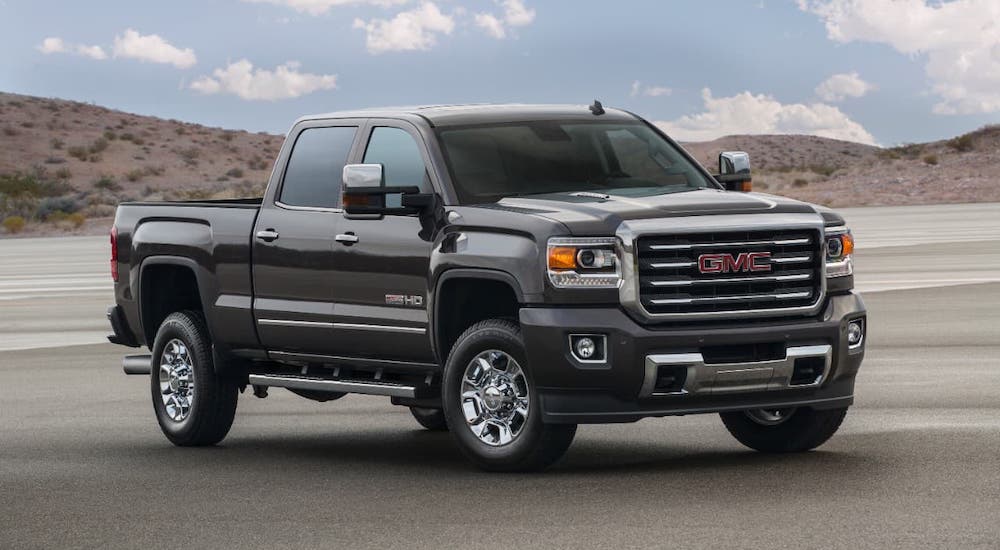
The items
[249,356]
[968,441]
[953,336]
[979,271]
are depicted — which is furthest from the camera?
Result: [979,271]

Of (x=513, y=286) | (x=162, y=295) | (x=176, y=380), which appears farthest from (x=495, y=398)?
(x=162, y=295)

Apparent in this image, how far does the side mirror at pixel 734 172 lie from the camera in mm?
12109

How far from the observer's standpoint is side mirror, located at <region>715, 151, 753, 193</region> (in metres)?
12.1

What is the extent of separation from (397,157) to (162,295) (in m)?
2.82

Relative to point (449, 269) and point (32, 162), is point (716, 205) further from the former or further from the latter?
point (32, 162)

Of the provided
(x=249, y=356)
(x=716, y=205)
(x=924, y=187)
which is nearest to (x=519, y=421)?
(x=716, y=205)

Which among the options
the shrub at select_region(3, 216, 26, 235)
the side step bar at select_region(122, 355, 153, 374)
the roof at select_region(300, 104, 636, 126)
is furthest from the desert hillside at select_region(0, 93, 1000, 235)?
the roof at select_region(300, 104, 636, 126)

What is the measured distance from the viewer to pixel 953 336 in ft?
63.8

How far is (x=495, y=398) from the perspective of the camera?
1056 cm

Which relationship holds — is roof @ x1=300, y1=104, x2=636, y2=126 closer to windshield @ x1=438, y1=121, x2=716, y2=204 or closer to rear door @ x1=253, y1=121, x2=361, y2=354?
windshield @ x1=438, y1=121, x2=716, y2=204

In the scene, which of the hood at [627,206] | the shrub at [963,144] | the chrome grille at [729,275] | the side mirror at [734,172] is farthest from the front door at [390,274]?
the shrub at [963,144]

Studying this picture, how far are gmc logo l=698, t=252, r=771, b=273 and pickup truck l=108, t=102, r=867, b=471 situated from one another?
0.04ft

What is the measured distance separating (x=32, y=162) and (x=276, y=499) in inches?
4151

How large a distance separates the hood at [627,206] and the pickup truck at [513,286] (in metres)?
0.02
